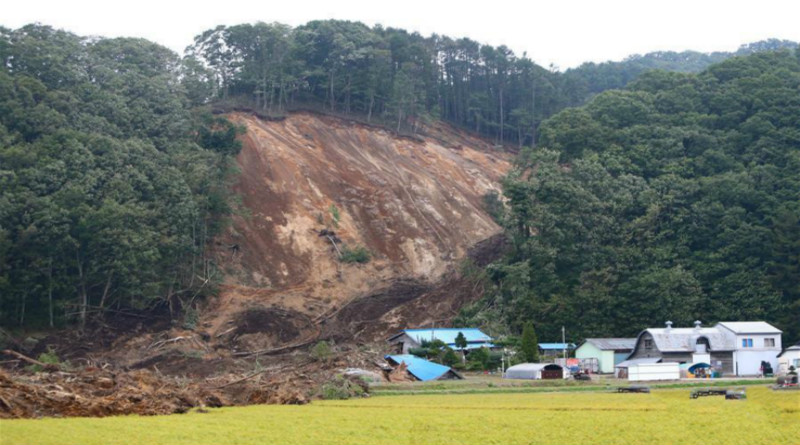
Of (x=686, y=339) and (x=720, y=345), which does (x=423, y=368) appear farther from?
(x=720, y=345)

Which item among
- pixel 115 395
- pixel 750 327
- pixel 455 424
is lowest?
pixel 750 327

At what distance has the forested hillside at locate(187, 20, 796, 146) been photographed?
85562mm

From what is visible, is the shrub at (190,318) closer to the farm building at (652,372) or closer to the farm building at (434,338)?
the farm building at (434,338)

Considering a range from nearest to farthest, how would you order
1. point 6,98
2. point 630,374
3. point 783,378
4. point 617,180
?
point 783,378 < point 630,374 < point 6,98 < point 617,180

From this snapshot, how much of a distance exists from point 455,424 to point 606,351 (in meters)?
34.1

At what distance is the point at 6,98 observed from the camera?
6306 centimetres

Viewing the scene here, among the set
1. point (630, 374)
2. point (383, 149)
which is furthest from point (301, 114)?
point (630, 374)

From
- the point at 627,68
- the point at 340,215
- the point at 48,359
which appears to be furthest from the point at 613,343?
the point at 627,68

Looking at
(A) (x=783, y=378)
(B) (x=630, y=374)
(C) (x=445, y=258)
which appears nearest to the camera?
(A) (x=783, y=378)

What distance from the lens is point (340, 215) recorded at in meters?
77.8

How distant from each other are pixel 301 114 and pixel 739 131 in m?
39.5

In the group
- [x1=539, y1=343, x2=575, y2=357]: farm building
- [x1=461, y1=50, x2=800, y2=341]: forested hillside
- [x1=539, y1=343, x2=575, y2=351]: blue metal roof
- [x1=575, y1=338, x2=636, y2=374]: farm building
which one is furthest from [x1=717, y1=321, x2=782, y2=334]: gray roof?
[x1=539, y1=343, x2=575, y2=357]: farm building

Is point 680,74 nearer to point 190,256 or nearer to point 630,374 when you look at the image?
point 630,374

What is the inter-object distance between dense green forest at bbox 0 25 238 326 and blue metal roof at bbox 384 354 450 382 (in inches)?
719
